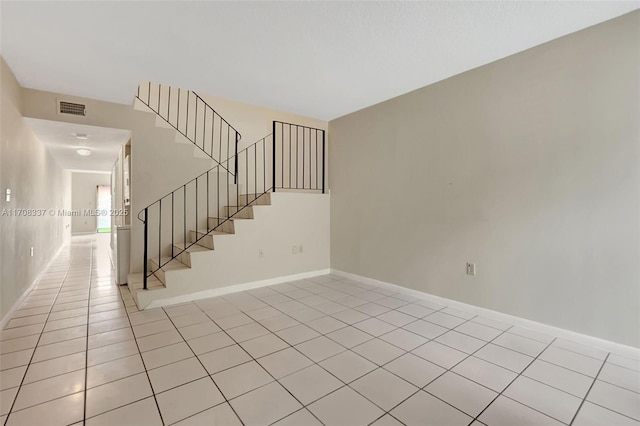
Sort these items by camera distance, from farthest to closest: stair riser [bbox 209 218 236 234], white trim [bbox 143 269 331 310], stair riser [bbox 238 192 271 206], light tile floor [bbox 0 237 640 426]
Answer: stair riser [bbox 238 192 271 206] → stair riser [bbox 209 218 236 234] → white trim [bbox 143 269 331 310] → light tile floor [bbox 0 237 640 426]

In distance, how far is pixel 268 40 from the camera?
258 centimetres

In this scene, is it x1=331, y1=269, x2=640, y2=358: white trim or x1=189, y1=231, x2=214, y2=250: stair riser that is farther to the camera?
x1=189, y1=231, x2=214, y2=250: stair riser

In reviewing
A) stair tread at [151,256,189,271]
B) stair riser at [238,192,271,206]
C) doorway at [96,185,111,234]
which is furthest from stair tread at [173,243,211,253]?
doorway at [96,185,111,234]

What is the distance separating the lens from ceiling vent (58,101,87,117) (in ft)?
11.8

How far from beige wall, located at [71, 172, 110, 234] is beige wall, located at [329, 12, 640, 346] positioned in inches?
491

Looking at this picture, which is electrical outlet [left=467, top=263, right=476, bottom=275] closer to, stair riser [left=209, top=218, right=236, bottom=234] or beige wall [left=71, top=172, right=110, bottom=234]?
stair riser [left=209, top=218, right=236, bottom=234]

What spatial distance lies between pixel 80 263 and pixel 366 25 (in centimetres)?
697

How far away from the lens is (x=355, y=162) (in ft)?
15.3

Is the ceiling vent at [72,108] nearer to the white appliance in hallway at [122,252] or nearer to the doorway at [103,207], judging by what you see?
Answer: the white appliance in hallway at [122,252]

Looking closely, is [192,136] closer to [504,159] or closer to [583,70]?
[504,159]

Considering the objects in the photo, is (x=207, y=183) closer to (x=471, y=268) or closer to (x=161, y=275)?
(x=161, y=275)

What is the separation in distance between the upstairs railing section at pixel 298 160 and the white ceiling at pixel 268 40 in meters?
1.83

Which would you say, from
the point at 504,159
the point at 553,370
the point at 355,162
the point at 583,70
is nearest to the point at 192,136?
the point at 355,162

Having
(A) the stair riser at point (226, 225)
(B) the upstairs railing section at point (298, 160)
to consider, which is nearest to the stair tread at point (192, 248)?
(A) the stair riser at point (226, 225)
